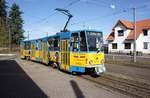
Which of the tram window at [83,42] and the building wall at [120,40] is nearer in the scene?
the tram window at [83,42]

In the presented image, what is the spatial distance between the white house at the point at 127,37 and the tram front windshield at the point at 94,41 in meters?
34.2

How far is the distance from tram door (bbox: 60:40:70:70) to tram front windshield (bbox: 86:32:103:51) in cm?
201

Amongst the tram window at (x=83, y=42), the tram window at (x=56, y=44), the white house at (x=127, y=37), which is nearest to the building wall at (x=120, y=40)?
the white house at (x=127, y=37)

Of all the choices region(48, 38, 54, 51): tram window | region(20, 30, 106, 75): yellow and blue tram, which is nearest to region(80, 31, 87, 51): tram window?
region(20, 30, 106, 75): yellow and blue tram

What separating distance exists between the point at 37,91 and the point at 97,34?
6581 mm

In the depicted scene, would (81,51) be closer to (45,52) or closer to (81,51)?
(81,51)

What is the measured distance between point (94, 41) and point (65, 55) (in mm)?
2660

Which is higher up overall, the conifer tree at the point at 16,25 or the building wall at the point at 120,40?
the conifer tree at the point at 16,25

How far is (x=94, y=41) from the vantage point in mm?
14977

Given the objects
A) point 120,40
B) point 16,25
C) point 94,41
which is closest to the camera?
point 94,41

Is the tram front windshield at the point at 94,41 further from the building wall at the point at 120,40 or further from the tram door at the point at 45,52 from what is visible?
the building wall at the point at 120,40

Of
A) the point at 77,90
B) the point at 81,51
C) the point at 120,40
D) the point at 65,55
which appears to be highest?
the point at 120,40

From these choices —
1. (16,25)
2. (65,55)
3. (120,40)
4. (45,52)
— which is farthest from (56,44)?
(16,25)

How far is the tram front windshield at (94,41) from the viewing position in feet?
48.1
